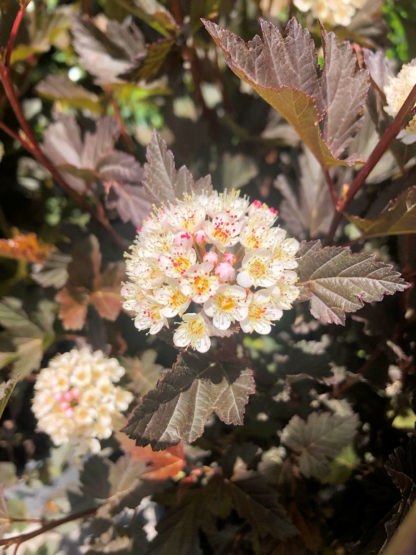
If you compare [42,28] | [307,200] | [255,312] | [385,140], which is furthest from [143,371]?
[42,28]

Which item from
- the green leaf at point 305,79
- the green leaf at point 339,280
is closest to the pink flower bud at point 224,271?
the green leaf at point 339,280

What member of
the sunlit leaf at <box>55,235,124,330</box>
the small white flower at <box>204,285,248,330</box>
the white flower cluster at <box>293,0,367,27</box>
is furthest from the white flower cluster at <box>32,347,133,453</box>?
the white flower cluster at <box>293,0,367,27</box>

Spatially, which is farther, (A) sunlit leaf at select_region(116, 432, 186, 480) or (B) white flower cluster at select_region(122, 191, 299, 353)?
(A) sunlit leaf at select_region(116, 432, 186, 480)

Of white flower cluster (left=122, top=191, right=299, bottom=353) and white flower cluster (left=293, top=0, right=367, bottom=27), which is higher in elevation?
white flower cluster (left=293, top=0, right=367, bottom=27)

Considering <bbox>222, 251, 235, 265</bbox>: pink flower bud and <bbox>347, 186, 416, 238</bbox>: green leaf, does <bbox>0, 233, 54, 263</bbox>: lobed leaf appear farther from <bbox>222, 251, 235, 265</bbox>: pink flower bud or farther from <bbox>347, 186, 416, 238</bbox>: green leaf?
<bbox>347, 186, 416, 238</bbox>: green leaf

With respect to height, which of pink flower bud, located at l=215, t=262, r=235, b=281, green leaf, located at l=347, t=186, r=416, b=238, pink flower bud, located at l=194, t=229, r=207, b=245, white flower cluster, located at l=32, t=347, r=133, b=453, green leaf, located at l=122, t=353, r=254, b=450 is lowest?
white flower cluster, located at l=32, t=347, r=133, b=453

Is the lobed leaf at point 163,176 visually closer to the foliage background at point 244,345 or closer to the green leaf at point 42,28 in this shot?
the foliage background at point 244,345

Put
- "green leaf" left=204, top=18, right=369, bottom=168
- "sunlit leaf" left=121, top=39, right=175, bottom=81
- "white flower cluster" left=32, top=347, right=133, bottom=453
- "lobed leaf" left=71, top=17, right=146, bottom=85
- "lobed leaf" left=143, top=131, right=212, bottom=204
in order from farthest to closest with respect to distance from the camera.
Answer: "lobed leaf" left=71, top=17, right=146, bottom=85 < "sunlit leaf" left=121, top=39, right=175, bottom=81 < "white flower cluster" left=32, top=347, right=133, bottom=453 < "lobed leaf" left=143, top=131, right=212, bottom=204 < "green leaf" left=204, top=18, right=369, bottom=168
